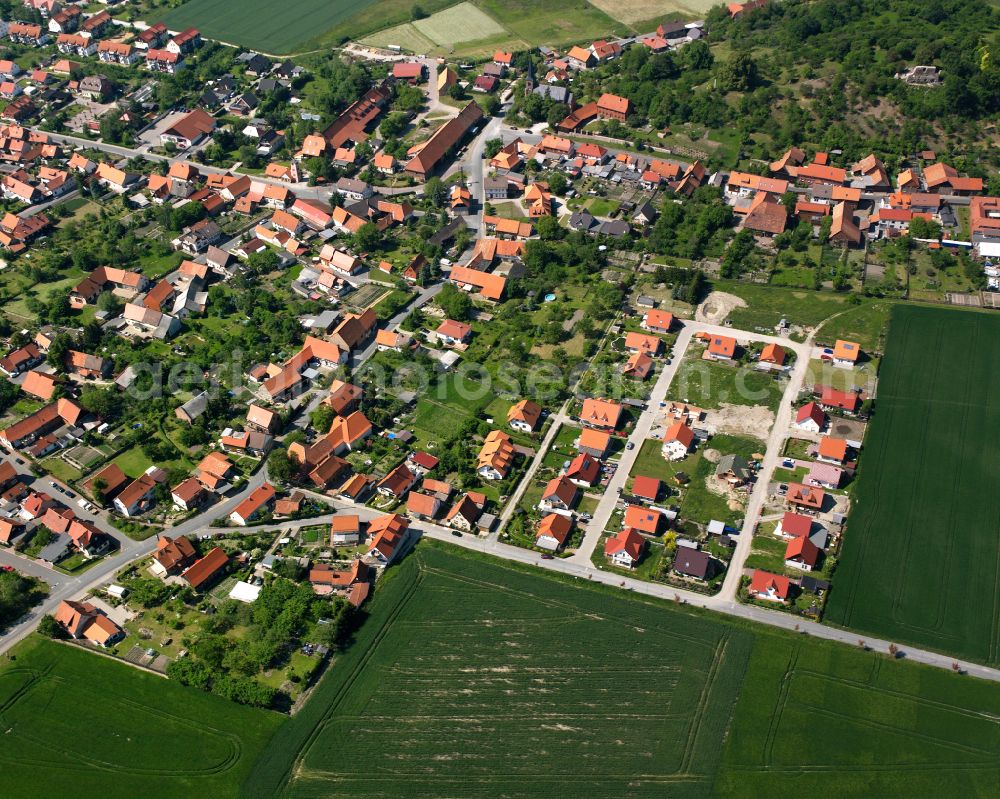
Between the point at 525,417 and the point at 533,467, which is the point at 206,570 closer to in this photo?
the point at 533,467

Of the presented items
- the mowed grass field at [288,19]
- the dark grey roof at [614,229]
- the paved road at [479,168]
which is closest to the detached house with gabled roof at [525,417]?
the dark grey roof at [614,229]

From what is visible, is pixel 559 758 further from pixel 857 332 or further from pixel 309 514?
pixel 857 332

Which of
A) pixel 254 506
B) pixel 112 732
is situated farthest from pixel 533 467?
pixel 112 732

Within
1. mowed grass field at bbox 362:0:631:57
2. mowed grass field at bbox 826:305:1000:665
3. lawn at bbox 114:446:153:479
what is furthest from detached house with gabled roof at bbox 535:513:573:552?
mowed grass field at bbox 362:0:631:57

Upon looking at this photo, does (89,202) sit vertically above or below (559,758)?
above

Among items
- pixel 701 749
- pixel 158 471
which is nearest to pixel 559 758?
pixel 701 749

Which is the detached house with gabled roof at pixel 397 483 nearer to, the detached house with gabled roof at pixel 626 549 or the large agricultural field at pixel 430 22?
the detached house with gabled roof at pixel 626 549
